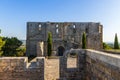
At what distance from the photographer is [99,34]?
38.8m

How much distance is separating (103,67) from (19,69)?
11.1 feet

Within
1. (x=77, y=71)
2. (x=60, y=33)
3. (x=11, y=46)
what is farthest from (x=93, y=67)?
(x=11, y=46)

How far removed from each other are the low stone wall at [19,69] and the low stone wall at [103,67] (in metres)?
1.85

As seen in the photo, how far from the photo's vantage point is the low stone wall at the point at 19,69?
7230mm

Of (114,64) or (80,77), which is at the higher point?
(114,64)

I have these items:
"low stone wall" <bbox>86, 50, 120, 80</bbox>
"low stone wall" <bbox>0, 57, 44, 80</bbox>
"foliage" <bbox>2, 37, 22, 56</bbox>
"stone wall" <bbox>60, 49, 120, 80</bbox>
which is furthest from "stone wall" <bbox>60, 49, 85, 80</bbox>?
"foliage" <bbox>2, 37, 22, 56</bbox>

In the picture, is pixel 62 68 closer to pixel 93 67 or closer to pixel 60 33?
pixel 93 67

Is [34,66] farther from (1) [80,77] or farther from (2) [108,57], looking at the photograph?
(2) [108,57]

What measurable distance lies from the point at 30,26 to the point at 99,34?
45.5ft

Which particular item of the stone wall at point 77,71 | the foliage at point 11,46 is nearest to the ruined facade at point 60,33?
the foliage at point 11,46

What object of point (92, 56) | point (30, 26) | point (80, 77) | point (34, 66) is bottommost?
point (80, 77)

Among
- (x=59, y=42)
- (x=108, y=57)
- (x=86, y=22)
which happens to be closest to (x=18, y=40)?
(x=59, y=42)

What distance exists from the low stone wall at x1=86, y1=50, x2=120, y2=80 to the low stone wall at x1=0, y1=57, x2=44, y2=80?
6.06 feet

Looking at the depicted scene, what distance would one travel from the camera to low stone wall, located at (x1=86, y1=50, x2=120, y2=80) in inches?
171
